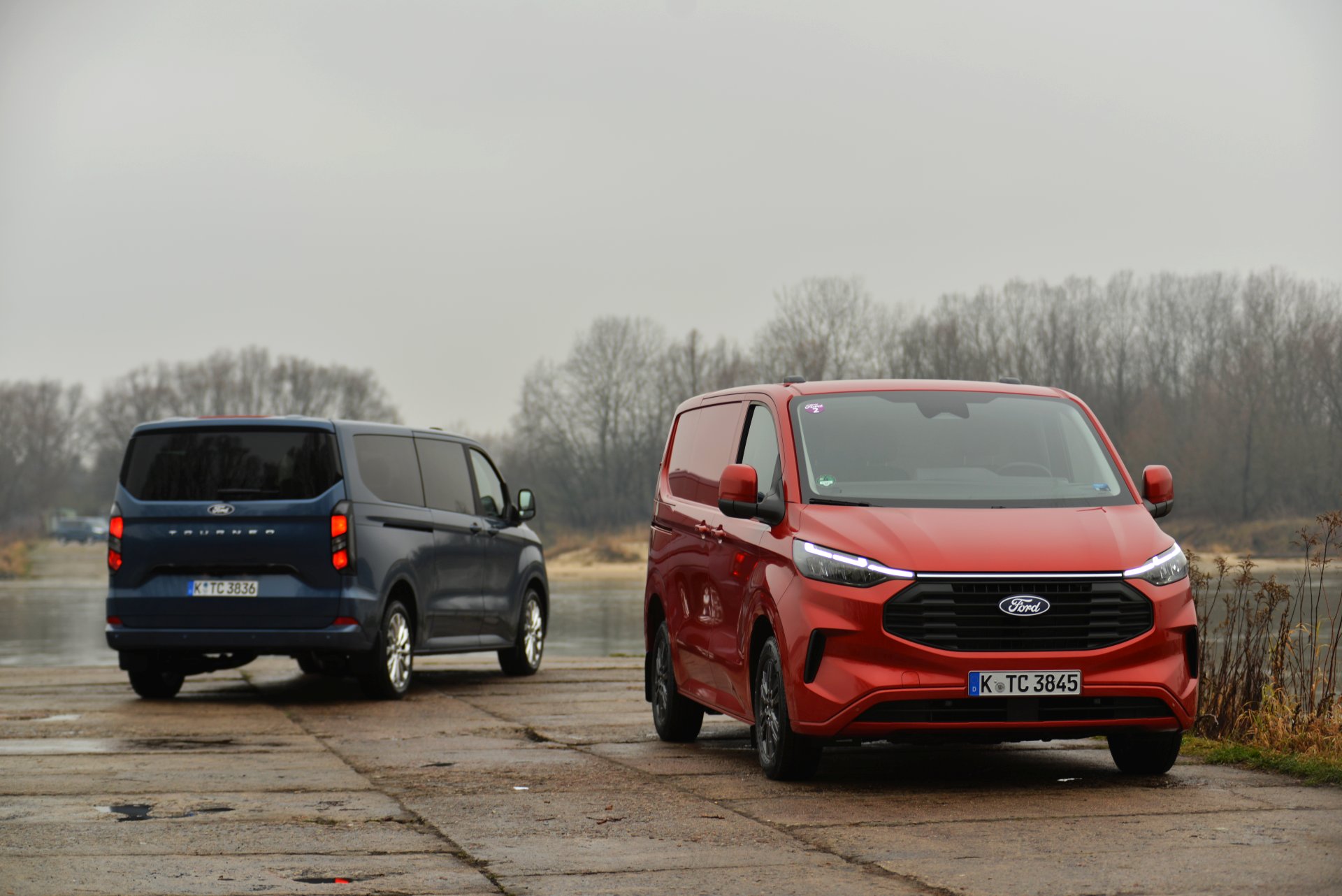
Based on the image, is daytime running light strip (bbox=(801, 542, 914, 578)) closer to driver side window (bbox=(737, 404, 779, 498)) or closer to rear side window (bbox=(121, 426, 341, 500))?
driver side window (bbox=(737, 404, 779, 498))

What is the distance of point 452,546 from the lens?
14.7 metres

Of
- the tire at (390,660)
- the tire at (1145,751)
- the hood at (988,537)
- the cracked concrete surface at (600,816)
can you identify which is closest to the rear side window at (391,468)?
the tire at (390,660)

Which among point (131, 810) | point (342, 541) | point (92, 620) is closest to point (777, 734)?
point (131, 810)

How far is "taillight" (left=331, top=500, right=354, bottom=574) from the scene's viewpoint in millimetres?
12930

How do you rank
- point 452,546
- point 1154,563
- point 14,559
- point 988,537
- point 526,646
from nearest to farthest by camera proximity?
point 988,537 < point 1154,563 < point 452,546 < point 526,646 < point 14,559

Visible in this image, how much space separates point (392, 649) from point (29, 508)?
108451 millimetres

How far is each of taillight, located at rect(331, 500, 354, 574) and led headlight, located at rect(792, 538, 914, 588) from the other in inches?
224

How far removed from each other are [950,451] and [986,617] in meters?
1.29

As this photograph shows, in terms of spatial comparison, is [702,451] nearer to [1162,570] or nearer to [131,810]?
[1162,570]

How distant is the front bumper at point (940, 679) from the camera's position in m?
7.63

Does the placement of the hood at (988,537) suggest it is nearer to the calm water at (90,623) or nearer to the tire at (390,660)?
the tire at (390,660)

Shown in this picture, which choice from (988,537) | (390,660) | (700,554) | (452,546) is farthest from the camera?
(452,546)

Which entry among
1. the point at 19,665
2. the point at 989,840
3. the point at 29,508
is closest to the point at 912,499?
the point at 989,840

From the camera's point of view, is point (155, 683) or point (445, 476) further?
point (445, 476)
